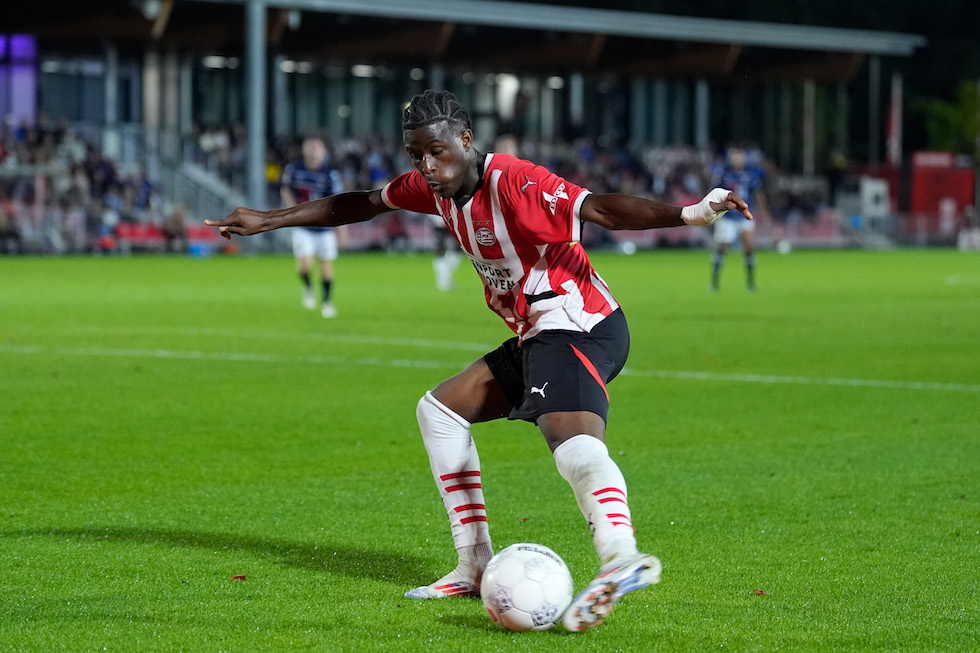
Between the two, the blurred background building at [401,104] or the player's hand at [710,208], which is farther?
the blurred background building at [401,104]

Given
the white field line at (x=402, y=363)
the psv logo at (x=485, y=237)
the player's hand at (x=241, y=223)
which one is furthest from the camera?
the white field line at (x=402, y=363)

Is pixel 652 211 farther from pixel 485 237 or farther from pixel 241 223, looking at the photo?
pixel 241 223

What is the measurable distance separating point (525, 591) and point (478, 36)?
4853 cm

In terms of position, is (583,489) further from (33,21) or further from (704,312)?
(33,21)

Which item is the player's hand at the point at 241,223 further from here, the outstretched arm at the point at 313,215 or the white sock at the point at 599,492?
the white sock at the point at 599,492

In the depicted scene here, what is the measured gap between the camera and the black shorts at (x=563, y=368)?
4.96 metres

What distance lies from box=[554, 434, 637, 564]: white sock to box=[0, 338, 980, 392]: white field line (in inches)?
279

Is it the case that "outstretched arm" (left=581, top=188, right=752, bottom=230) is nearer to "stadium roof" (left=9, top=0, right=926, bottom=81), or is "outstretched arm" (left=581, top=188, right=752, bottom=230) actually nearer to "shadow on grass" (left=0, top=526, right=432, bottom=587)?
"shadow on grass" (left=0, top=526, right=432, bottom=587)

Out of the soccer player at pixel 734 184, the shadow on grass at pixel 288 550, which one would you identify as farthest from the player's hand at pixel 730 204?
the soccer player at pixel 734 184

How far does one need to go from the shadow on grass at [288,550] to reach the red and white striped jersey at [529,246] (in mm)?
1053

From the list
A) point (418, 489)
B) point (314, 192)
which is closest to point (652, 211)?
point (418, 489)

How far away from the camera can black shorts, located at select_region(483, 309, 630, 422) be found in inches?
195

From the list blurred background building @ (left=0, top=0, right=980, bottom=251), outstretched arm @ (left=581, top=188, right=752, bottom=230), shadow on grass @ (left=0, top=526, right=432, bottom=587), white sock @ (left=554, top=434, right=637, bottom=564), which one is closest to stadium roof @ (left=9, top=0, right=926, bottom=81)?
blurred background building @ (left=0, top=0, right=980, bottom=251)

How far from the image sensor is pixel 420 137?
4.96 m
